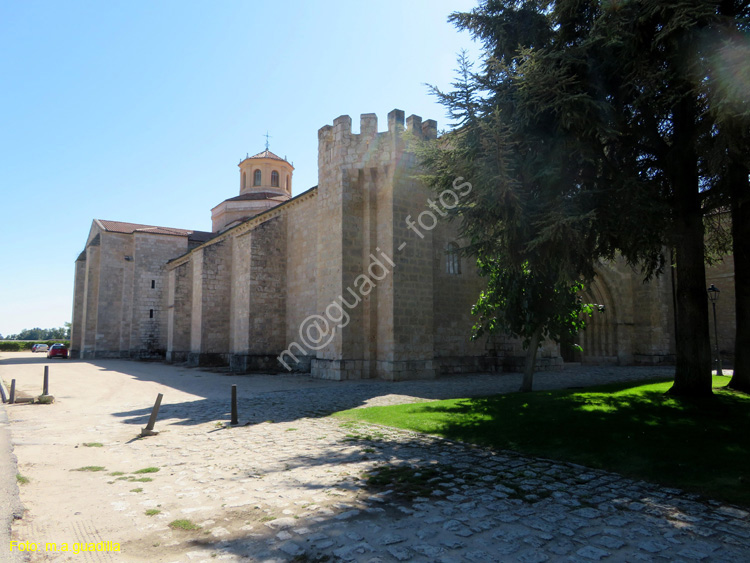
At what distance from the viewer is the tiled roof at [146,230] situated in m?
35.5

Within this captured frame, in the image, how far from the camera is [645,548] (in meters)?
3.27

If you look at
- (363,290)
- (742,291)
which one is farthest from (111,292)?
(742,291)

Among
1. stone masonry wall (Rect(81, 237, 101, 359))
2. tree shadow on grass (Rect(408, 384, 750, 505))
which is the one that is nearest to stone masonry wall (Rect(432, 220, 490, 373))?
tree shadow on grass (Rect(408, 384, 750, 505))

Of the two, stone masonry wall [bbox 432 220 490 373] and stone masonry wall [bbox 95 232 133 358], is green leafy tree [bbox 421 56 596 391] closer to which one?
stone masonry wall [bbox 432 220 490 373]

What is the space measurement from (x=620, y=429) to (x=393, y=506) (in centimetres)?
413

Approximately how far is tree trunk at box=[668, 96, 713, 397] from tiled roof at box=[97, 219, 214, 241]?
3454cm

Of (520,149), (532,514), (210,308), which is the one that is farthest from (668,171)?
Result: (210,308)

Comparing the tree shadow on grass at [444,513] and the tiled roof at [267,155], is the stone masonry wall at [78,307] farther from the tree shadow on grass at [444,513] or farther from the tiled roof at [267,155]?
the tree shadow on grass at [444,513]

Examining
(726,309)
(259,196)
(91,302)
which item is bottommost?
(726,309)

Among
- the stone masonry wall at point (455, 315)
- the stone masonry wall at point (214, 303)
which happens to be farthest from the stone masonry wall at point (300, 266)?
the stone masonry wall at point (455, 315)

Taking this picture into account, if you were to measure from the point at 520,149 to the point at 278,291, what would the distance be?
49.6ft

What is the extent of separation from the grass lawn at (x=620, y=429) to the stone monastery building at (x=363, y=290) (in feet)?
13.6

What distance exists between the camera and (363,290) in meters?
16.4

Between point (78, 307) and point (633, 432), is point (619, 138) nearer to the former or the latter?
point (633, 432)
